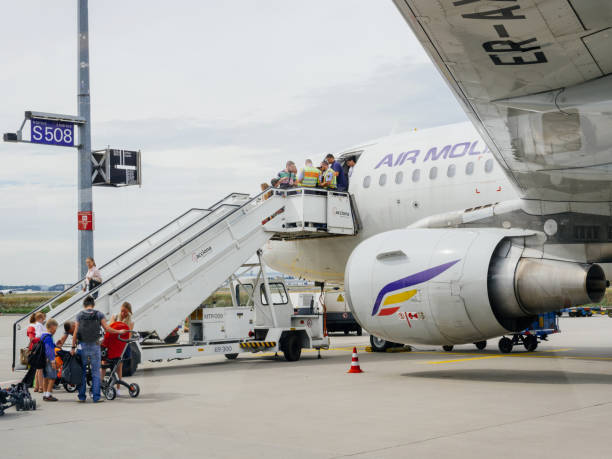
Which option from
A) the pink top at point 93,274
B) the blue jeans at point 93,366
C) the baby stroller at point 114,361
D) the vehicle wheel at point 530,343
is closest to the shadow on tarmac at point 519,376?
the baby stroller at point 114,361

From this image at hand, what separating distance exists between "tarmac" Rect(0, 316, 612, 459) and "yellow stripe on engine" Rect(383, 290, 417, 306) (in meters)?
1.33

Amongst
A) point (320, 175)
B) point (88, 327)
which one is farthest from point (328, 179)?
point (88, 327)

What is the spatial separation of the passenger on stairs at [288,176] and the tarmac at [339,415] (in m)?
4.95

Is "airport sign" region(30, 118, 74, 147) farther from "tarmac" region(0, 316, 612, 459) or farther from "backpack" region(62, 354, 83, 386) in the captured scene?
"backpack" region(62, 354, 83, 386)

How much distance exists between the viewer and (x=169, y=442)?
291 inches

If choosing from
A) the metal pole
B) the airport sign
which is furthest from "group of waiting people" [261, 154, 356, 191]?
the airport sign

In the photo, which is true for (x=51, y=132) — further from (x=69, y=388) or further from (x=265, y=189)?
(x=69, y=388)

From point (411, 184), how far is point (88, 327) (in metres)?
8.09

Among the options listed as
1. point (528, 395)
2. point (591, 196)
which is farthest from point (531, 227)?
point (528, 395)

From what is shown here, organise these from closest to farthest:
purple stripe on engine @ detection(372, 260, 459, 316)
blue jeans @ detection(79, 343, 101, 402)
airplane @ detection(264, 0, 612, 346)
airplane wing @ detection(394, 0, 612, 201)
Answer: airplane wing @ detection(394, 0, 612, 201), airplane @ detection(264, 0, 612, 346), blue jeans @ detection(79, 343, 101, 402), purple stripe on engine @ detection(372, 260, 459, 316)

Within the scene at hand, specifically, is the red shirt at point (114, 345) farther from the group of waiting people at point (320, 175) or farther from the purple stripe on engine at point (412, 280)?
the group of waiting people at point (320, 175)

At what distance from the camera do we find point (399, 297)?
11828 mm

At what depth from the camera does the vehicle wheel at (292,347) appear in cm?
1656

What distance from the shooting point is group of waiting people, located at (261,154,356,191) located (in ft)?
57.7
